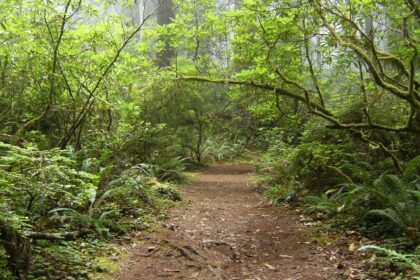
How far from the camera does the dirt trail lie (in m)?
4.80

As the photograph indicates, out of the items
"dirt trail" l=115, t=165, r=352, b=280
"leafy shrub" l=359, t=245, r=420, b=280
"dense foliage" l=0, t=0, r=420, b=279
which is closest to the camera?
"leafy shrub" l=359, t=245, r=420, b=280

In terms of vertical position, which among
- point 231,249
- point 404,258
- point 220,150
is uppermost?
point 220,150

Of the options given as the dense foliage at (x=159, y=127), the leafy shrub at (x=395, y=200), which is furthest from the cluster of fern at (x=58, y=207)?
the leafy shrub at (x=395, y=200)

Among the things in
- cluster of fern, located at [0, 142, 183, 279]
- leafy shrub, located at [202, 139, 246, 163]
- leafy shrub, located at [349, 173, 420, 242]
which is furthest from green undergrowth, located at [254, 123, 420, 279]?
leafy shrub, located at [202, 139, 246, 163]

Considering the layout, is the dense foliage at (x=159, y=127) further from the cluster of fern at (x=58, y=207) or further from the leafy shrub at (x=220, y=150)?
the leafy shrub at (x=220, y=150)

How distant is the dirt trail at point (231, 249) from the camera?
4805 mm

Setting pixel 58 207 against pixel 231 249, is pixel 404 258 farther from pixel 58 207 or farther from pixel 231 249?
pixel 58 207

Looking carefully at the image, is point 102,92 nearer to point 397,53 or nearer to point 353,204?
point 353,204

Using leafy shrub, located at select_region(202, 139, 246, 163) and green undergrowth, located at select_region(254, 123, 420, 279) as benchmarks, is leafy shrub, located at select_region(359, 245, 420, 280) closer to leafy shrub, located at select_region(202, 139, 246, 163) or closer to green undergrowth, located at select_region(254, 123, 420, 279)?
green undergrowth, located at select_region(254, 123, 420, 279)

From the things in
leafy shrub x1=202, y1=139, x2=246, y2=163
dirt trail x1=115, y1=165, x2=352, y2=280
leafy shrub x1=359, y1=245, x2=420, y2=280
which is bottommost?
dirt trail x1=115, y1=165, x2=352, y2=280

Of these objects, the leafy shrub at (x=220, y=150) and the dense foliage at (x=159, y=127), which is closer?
the dense foliage at (x=159, y=127)

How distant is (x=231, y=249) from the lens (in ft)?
18.9

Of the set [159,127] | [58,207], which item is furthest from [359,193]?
[159,127]

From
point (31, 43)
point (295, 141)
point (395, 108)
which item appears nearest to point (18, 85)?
point (31, 43)
